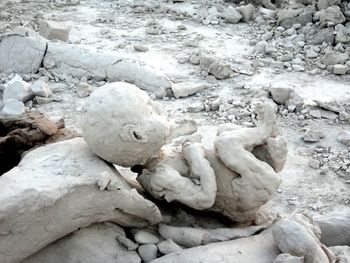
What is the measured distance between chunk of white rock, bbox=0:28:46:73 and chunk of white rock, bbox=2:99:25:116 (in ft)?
4.69

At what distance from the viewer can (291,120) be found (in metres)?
7.07

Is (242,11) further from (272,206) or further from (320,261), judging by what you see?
(320,261)

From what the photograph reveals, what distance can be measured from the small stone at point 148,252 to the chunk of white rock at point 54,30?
5.90 m

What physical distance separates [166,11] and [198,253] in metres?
7.70

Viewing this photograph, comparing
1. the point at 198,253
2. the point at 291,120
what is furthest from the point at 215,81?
the point at 198,253

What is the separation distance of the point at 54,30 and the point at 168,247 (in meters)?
5.96

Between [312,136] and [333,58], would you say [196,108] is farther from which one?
[333,58]

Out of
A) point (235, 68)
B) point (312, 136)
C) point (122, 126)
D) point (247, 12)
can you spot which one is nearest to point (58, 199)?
point (122, 126)

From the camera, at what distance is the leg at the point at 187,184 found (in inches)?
147

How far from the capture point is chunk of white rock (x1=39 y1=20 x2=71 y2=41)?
9078 millimetres

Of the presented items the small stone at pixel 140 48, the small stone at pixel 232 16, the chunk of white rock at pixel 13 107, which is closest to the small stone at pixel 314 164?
the chunk of white rock at pixel 13 107

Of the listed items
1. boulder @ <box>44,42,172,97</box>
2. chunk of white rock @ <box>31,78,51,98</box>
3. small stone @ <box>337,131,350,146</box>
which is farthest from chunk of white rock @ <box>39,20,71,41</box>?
small stone @ <box>337,131,350,146</box>

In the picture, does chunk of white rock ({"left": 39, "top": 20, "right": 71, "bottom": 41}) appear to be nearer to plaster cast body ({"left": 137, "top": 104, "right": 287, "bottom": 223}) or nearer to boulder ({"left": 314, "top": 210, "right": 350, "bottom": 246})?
plaster cast body ({"left": 137, "top": 104, "right": 287, "bottom": 223})

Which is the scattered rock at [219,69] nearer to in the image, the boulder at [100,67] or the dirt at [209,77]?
the dirt at [209,77]
